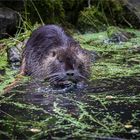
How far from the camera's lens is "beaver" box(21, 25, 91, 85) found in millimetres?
5875

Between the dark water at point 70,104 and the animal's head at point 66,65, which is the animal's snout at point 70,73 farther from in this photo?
the dark water at point 70,104

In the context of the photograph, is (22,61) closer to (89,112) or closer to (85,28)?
(89,112)

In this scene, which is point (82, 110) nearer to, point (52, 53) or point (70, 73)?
point (70, 73)

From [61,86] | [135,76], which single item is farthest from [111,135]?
[135,76]

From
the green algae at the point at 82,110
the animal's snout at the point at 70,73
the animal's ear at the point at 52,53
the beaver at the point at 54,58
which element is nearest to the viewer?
the green algae at the point at 82,110

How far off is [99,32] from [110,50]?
5.76 feet

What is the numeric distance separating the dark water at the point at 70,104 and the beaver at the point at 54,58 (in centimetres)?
19

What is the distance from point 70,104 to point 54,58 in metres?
1.32

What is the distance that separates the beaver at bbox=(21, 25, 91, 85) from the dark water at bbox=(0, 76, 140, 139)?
0.19m

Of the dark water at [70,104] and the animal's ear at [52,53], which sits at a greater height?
the animal's ear at [52,53]

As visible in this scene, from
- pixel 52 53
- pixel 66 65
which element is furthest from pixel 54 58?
pixel 66 65

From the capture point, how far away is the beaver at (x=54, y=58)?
5875 mm

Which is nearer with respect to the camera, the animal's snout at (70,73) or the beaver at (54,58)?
the animal's snout at (70,73)

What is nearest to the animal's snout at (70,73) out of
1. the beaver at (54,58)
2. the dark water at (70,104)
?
the beaver at (54,58)
